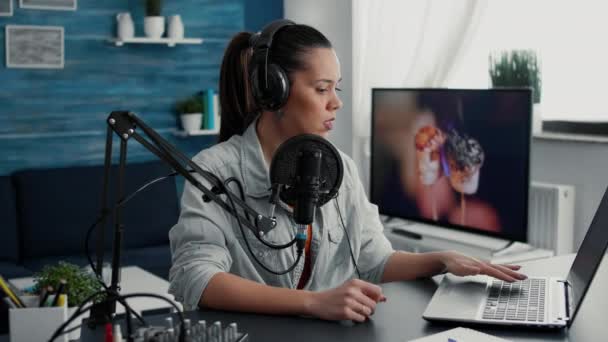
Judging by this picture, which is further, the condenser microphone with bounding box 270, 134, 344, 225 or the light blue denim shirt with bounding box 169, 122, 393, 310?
the light blue denim shirt with bounding box 169, 122, 393, 310

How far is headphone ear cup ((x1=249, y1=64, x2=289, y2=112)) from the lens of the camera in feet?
5.25

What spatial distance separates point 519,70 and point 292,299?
2.15 m

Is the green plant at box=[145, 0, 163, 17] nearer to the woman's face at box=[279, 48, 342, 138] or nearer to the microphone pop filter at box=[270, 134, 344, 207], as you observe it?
the woman's face at box=[279, 48, 342, 138]

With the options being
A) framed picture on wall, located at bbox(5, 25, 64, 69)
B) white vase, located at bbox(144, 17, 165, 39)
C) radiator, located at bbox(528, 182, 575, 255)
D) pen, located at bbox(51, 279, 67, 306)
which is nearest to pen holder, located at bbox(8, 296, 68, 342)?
pen, located at bbox(51, 279, 67, 306)

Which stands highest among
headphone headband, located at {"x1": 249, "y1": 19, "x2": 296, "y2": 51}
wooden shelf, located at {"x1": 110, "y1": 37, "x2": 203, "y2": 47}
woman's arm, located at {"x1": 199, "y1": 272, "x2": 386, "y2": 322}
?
wooden shelf, located at {"x1": 110, "y1": 37, "x2": 203, "y2": 47}

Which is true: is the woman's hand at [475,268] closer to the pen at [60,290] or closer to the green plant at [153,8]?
the pen at [60,290]

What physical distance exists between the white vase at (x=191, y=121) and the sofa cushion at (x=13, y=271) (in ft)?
3.79

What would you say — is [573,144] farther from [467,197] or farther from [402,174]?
[402,174]

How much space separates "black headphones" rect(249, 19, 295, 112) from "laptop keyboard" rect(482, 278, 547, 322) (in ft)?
1.90

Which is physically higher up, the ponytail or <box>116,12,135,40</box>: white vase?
<box>116,12,135,40</box>: white vase

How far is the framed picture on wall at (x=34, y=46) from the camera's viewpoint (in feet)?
13.1

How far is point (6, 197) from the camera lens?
388 cm

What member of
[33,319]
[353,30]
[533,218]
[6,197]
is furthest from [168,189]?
[33,319]


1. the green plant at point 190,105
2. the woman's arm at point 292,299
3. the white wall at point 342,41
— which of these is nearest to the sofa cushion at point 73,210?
the green plant at point 190,105
